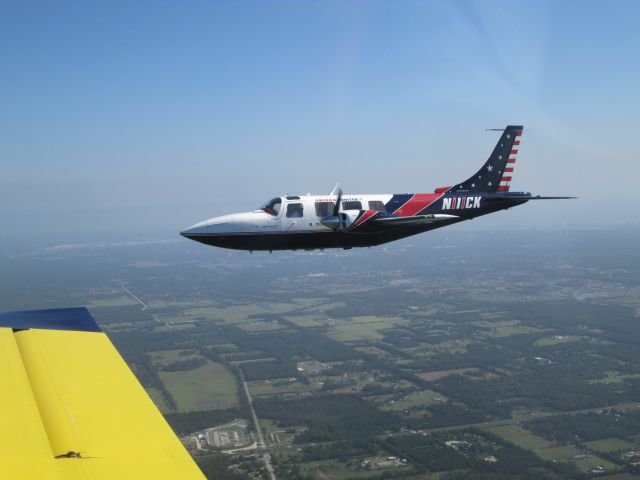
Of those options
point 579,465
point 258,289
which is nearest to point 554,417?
point 579,465

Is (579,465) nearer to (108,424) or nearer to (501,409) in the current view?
(501,409)

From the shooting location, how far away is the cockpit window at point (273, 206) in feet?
81.1

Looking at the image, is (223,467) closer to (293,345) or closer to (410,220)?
(410,220)

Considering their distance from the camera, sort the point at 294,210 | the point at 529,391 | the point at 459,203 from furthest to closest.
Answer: the point at 529,391 → the point at 459,203 → the point at 294,210

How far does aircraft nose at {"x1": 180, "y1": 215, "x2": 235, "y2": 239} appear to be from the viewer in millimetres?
24047

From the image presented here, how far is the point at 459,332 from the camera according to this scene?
5027 inches

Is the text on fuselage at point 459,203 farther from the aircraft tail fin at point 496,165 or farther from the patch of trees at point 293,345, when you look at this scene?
the patch of trees at point 293,345

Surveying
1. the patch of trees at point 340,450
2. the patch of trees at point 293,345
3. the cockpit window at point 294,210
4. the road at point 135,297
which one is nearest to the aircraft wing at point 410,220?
the cockpit window at point 294,210

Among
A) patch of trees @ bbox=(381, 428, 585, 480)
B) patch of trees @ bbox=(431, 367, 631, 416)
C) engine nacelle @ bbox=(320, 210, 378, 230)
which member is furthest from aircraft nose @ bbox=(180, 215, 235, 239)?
patch of trees @ bbox=(431, 367, 631, 416)

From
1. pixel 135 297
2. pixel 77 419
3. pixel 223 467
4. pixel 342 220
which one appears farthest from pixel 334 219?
pixel 135 297

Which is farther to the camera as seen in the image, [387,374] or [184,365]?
[184,365]

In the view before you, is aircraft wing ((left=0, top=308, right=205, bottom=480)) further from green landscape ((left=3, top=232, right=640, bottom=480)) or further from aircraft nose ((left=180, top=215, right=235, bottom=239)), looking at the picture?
green landscape ((left=3, top=232, right=640, bottom=480))

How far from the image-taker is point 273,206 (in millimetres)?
24922

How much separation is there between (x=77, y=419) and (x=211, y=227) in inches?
696
